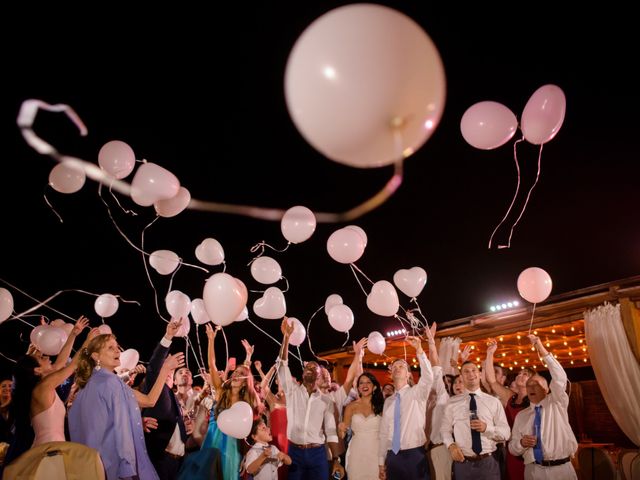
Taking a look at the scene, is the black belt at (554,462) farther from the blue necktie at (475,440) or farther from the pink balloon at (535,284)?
the pink balloon at (535,284)

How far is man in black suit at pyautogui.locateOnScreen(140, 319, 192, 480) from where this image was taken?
3.53 metres

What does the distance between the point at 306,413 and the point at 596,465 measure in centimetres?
360

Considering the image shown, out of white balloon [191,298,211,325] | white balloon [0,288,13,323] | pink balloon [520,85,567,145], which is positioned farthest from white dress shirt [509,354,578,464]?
white balloon [0,288,13,323]

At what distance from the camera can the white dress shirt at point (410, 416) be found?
4137 millimetres

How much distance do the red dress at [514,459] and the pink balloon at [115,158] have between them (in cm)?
483

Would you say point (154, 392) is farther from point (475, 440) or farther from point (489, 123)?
point (489, 123)

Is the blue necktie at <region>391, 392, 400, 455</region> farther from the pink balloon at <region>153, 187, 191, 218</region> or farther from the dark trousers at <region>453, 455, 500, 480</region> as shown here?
the pink balloon at <region>153, 187, 191, 218</region>

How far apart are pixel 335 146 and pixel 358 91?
375mm

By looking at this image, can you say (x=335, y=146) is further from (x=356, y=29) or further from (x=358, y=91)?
(x=356, y=29)

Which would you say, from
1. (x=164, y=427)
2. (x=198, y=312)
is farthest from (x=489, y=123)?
(x=198, y=312)

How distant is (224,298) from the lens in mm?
4078

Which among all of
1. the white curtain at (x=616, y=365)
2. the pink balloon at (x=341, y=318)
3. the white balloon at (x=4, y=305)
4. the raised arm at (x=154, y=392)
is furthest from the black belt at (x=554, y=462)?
the white balloon at (x=4, y=305)

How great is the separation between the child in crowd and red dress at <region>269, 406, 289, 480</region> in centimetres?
105

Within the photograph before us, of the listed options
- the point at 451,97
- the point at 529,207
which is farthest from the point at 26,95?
the point at 529,207
